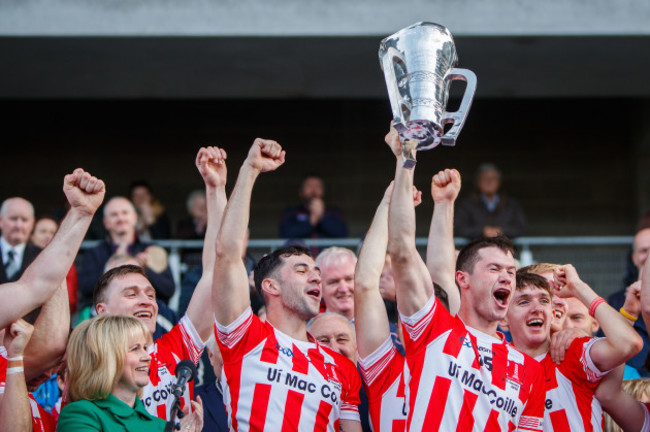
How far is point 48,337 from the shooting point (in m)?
4.14

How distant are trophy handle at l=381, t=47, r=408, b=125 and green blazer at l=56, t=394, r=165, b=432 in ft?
5.48

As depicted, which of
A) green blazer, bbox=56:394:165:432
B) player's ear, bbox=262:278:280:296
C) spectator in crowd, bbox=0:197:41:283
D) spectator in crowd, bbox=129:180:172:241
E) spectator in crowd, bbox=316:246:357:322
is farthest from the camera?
spectator in crowd, bbox=129:180:172:241

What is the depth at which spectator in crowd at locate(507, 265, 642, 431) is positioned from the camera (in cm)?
442

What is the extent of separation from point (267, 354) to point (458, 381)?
93cm

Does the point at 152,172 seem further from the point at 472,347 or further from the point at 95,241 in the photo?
the point at 472,347

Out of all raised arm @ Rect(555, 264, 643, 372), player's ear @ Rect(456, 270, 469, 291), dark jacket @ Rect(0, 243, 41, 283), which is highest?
dark jacket @ Rect(0, 243, 41, 283)

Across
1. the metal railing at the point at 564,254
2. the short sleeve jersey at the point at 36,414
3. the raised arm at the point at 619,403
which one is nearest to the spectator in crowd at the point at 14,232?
the metal railing at the point at 564,254

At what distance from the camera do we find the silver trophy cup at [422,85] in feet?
12.5

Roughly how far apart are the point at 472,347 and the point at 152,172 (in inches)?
309

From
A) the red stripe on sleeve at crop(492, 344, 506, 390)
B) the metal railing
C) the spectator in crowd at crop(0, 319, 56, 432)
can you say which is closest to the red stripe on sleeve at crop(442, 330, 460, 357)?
the red stripe on sleeve at crop(492, 344, 506, 390)

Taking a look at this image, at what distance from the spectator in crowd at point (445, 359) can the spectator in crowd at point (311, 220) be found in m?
4.23

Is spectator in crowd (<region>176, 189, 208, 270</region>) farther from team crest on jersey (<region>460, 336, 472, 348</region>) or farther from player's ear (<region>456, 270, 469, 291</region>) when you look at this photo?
team crest on jersey (<region>460, 336, 472, 348</region>)

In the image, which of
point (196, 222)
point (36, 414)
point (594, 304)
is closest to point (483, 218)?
point (196, 222)

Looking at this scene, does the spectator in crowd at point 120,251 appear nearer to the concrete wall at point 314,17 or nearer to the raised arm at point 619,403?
the concrete wall at point 314,17
